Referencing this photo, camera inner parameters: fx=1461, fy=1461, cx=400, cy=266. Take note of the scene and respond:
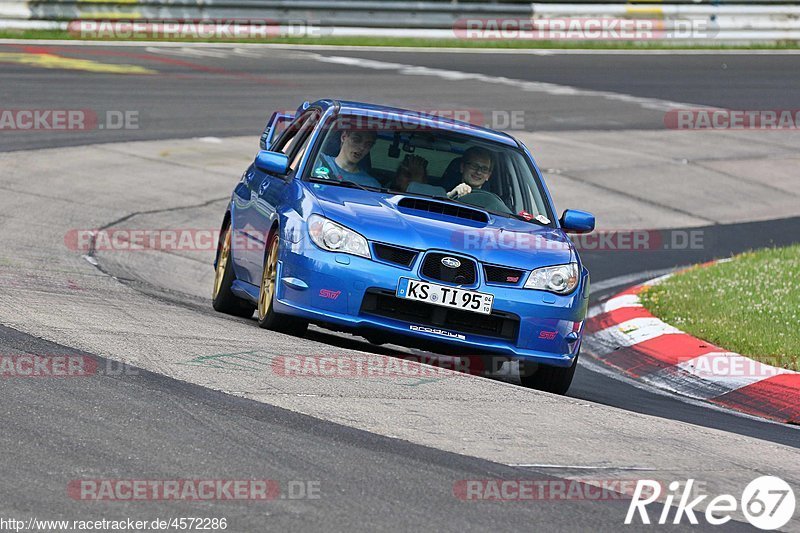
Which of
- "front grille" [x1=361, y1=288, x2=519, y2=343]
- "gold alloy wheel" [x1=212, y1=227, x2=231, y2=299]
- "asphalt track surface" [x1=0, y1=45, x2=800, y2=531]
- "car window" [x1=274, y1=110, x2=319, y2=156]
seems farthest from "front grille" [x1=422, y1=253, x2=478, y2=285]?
"gold alloy wheel" [x1=212, y1=227, x2=231, y2=299]

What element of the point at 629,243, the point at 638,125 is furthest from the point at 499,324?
the point at 638,125

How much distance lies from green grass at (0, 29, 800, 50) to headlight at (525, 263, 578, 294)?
19692 mm

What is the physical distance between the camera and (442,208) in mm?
8570

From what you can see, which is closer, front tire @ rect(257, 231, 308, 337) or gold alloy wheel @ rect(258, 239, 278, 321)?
front tire @ rect(257, 231, 308, 337)

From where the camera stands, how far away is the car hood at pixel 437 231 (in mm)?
8023

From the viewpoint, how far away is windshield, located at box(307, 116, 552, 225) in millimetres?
8953

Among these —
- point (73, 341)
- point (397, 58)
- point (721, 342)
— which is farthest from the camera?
point (397, 58)

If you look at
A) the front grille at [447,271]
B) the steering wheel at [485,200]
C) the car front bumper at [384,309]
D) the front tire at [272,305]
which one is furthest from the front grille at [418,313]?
the steering wheel at [485,200]

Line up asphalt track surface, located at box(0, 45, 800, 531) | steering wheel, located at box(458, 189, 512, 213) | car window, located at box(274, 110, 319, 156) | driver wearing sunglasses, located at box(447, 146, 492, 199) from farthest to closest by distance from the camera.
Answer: car window, located at box(274, 110, 319, 156) < driver wearing sunglasses, located at box(447, 146, 492, 199) < steering wheel, located at box(458, 189, 512, 213) < asphalt track surface, located at box(0, 45, 800, 531)

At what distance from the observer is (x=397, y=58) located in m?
27.8

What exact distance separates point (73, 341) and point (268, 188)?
8.21 feet

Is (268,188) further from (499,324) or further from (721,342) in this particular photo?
(721,342)

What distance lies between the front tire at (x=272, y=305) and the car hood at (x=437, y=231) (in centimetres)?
44

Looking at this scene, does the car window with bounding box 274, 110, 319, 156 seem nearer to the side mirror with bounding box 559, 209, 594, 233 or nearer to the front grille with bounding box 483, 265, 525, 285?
the side mirror with bounding box 559, 209, 594, 233
